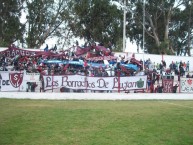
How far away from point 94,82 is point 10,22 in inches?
1156

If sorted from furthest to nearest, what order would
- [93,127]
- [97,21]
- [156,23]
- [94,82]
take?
[156,23] < [97,21] < [94,82] < [93,127]

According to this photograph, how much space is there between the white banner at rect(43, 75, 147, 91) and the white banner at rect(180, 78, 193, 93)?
10.4ft

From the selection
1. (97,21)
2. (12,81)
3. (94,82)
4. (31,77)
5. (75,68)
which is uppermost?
(97,21)

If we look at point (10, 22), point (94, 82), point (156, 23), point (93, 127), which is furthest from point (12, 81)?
point (156, 23)

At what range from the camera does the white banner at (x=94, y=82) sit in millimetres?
23392

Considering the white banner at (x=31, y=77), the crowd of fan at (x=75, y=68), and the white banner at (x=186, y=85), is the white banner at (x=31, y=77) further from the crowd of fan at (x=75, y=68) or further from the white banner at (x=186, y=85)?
the white banner at (x=186, y=85)

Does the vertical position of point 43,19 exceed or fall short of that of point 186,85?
it exceeds it

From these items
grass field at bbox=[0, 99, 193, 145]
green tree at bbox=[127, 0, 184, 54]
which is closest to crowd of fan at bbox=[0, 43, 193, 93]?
grass field at bbox=[0, 99, 193, 145]

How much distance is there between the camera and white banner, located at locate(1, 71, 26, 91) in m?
22.2

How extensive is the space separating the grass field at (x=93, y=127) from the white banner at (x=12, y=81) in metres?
7.11

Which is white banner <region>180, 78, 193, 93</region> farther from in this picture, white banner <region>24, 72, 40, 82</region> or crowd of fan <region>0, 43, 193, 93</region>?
white banner <region>24, 72, 40, 82</region>

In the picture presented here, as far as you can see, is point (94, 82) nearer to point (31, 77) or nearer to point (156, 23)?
point (31, 77)

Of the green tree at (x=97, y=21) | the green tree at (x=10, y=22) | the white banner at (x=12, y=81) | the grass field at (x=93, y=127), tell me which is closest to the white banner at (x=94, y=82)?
the white banner at (x=12, y=81)

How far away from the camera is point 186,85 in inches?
1055
